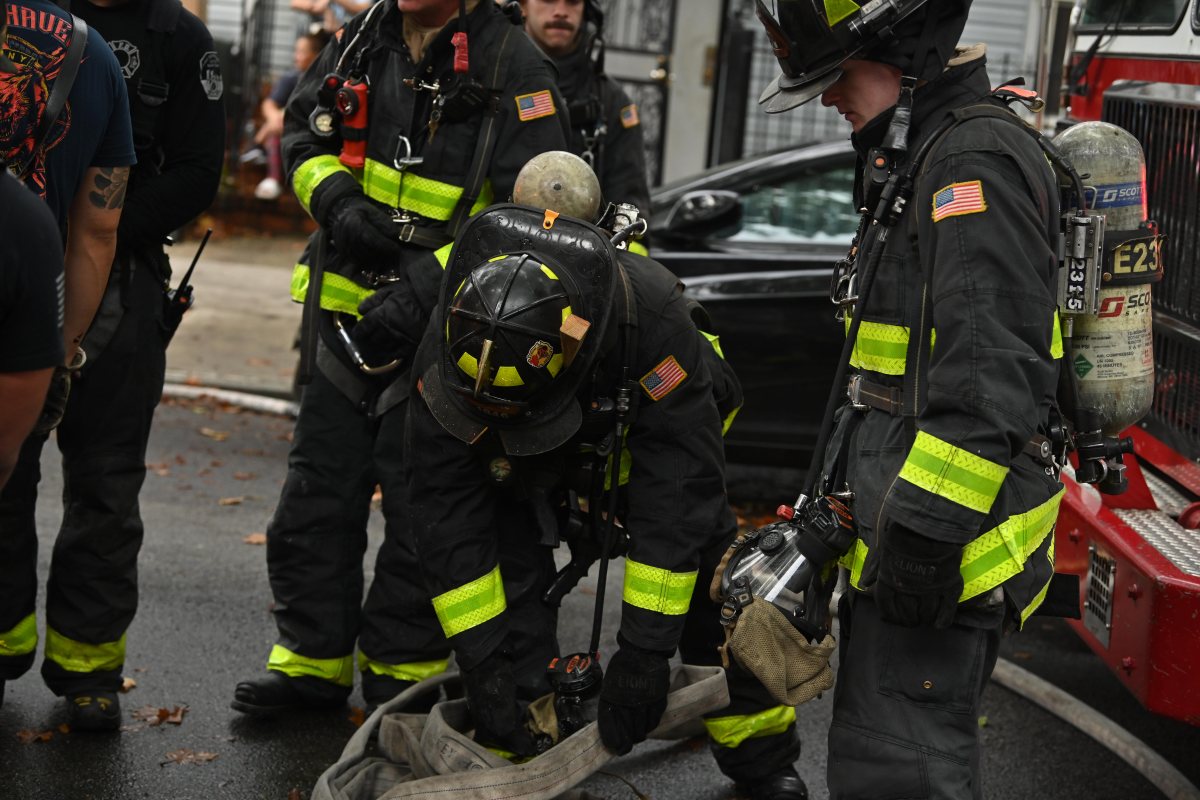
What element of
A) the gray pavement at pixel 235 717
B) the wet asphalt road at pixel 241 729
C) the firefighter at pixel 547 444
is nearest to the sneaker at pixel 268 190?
the gray pavement at pixel 235 717

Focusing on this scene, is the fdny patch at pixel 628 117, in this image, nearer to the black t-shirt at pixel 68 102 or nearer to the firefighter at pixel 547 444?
the firefighter at pixel 547 444

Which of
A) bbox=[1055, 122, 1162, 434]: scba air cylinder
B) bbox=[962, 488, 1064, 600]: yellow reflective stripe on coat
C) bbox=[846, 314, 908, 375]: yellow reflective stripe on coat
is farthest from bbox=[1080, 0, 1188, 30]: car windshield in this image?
bbox=[962, 488, 1064, 600]: yellow reflective stripe on coat

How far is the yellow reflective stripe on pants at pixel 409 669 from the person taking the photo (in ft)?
13.6

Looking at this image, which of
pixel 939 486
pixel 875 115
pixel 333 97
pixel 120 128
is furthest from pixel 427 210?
pixel 939 486

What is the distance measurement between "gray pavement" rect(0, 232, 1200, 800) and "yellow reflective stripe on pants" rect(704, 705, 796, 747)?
29 centimetres

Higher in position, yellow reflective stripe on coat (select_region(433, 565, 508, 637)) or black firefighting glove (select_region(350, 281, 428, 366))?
black firefighting glove (select_region(350, 281, 428, 366))

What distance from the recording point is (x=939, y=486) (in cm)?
255

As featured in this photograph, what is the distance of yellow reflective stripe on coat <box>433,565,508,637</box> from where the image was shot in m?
3.43

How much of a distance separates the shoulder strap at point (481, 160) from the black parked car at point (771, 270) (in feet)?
6.83

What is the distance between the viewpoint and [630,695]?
10.8 feet

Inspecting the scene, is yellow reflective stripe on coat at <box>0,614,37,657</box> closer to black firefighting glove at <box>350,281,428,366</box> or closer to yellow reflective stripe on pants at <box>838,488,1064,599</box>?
black firefighting glove at <box>350,281,428,366</box>

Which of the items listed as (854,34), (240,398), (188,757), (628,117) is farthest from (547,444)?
(240,398)

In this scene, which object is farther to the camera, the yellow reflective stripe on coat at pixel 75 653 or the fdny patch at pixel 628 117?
the fdny patch at pixel 628 117

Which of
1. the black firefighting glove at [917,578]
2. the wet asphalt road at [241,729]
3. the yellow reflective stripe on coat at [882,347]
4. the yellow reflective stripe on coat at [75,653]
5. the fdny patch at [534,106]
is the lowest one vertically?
the wet asphalt road at [241,729]
